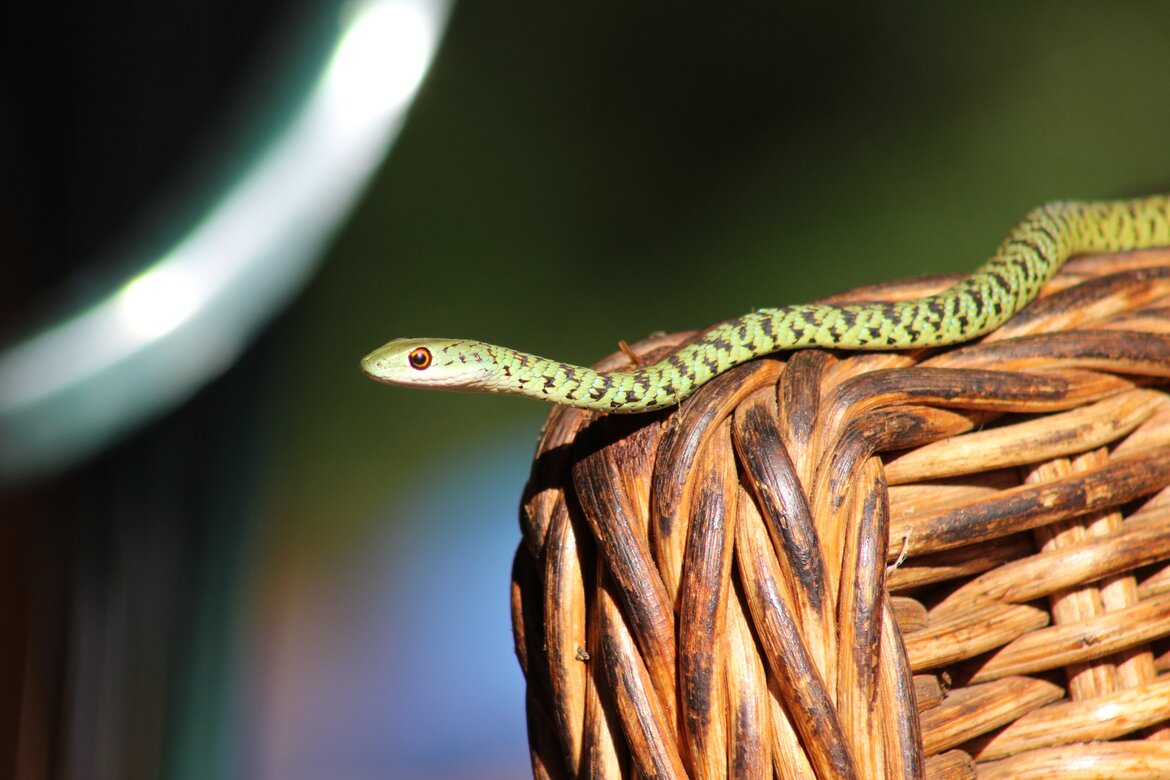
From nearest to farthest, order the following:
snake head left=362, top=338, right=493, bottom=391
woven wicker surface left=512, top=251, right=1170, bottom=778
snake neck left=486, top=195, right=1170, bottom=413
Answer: woven wicker surface left=512, top=251, right=1170, bottom=778
snake neck left=486, top=195, right=1170, bottom=413
snake head left=362, top=338, right=493, bottom=391

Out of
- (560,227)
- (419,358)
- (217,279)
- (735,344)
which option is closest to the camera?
(735,344)

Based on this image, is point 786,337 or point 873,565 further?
point 786,337

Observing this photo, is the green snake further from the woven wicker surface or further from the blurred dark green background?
the blurred dark green background

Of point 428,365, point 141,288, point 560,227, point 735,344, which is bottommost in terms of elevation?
point 735,344

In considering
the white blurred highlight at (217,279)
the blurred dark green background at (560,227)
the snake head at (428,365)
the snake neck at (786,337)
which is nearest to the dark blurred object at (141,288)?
the white blurred highlight at (217,279)

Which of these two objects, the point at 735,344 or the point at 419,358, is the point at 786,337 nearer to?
the point at 735,344

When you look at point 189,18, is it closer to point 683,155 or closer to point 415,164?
point 415,164

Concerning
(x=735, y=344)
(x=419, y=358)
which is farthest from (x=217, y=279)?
(x=735, y=344)

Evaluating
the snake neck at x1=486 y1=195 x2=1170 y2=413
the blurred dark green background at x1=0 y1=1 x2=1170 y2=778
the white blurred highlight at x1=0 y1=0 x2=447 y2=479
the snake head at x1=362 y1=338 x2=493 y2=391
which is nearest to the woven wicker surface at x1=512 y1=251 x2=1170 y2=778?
the snake neck at x1=486 y1=195 x2=1170 y2=413
